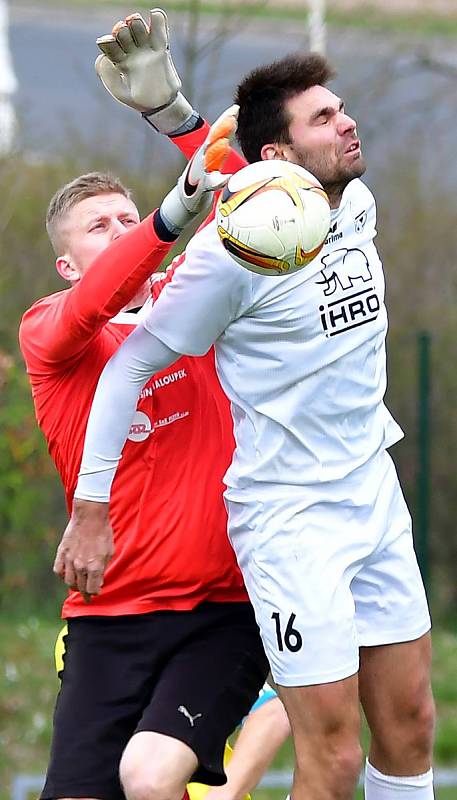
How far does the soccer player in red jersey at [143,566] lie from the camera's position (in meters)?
3.91

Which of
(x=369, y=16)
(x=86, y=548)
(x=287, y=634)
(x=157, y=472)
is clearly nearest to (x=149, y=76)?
(x=157, y=472)

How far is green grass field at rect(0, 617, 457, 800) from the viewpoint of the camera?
7.05 meters

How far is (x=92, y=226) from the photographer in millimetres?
4113

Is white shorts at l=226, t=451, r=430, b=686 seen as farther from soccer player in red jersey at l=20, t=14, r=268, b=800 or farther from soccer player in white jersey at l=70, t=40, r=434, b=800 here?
soccer player in red jersey at l=20, t=14, r=268, b=800

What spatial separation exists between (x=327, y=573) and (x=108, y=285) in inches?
37.1

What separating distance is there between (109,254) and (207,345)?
357 millimetres

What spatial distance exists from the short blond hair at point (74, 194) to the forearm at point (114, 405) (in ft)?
1.66

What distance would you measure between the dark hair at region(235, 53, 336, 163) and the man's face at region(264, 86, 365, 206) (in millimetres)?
31

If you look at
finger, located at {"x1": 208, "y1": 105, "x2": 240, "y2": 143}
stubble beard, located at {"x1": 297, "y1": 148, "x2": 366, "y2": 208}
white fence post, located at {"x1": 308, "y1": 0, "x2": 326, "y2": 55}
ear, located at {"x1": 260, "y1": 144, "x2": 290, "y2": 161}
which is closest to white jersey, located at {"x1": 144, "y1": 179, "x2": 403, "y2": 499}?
stubble beard, located at {"x1": 297, "y1": 148, "x2": 366, "y2": 208}

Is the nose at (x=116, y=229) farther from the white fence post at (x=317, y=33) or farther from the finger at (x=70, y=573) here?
the white fence post at (x=317, y=33)

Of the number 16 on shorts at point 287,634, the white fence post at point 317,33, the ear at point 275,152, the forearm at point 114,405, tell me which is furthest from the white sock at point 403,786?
the white fence post at point 317,33

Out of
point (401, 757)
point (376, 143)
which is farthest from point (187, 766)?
point (376, 143)

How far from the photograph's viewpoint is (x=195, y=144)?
4.06 meters

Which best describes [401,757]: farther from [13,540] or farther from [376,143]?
[376,143]
